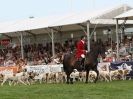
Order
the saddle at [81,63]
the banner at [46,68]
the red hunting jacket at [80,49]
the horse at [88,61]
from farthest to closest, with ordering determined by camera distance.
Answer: the banner at [46,68] → the saddle at [81,63] → the red hunting jacket at [80,49] → the horse at [88,61]

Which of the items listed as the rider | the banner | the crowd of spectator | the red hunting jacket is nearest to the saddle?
the rider

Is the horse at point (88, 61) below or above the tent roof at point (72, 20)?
below

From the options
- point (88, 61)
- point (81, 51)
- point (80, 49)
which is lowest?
point (88, 61)

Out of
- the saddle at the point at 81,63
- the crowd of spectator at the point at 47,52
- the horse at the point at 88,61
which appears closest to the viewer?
the horse at the point at 88,61

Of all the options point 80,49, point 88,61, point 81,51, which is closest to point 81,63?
point 88,61

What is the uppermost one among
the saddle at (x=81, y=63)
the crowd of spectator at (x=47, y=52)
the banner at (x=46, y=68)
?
the crowd of spectator at (x=47, y=52)

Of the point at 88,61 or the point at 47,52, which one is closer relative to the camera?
the point at 88,61

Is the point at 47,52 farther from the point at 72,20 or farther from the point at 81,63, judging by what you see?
the point at 81,63

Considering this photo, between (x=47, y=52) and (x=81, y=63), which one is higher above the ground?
(x=47, y=52)

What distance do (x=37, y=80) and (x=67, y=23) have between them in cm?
749

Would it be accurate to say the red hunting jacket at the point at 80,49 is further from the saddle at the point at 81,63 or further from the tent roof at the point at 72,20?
the tent roof at the point at 72,20

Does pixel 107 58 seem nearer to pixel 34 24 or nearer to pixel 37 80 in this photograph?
pixel 37 80

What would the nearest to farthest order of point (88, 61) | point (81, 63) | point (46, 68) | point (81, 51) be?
point (88, 61) → point (81, 51) → point (81, 63) → point (46, 68)

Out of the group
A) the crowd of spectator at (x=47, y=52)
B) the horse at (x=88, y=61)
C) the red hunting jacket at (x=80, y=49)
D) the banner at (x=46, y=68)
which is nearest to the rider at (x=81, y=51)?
the red hunting jacket at (x=80, y=49)
